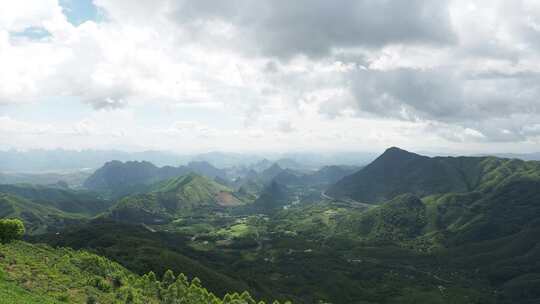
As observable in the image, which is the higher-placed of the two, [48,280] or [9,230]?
[9,230]

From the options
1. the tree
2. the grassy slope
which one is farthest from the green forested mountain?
the tree

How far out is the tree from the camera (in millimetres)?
106025

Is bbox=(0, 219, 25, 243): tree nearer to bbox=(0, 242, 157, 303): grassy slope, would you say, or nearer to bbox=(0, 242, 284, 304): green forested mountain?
bbox=(0, 242, 157, 303): grassy slope

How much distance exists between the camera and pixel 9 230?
352ft

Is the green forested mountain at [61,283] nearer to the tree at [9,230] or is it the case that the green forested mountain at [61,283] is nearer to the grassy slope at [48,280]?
the grassy slope at [48,280]

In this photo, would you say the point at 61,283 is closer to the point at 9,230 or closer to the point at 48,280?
the point at 48,280

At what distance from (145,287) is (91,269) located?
2287cm

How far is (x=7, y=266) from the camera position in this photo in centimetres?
7594

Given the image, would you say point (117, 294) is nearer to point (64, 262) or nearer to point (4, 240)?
point (64, 262)

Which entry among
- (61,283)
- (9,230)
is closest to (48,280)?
(61,283)

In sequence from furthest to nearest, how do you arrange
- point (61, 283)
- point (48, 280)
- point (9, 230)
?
point (9, 230)
point (61, 283)
point (48, 280)

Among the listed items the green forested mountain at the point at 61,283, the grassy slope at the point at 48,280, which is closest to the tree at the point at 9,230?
the grassy slope at the point at 48,280

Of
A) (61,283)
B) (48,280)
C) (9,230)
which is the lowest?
(61,283)

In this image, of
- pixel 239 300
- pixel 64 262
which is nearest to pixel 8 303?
pixel 64 262
